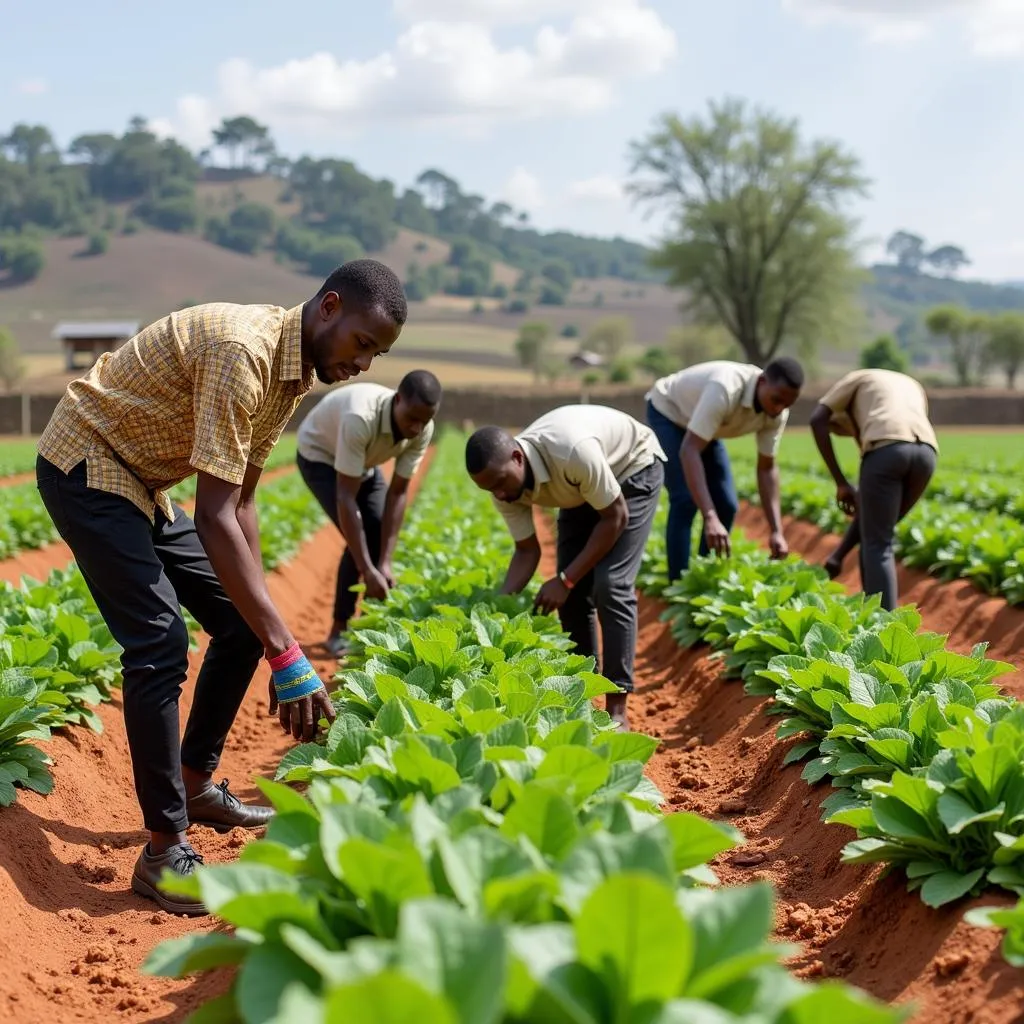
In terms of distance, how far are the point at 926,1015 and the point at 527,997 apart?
53.1 inches

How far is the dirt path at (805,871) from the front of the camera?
282 centimetres

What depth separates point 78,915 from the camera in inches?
150

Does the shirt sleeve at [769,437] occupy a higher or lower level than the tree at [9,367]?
higher

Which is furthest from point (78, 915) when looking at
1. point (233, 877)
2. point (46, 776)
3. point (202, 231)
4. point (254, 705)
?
point (202, 231)

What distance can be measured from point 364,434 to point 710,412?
2.00 metres

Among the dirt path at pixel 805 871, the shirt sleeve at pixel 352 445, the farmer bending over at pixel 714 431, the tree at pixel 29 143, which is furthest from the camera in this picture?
the tree at pixel 29 143

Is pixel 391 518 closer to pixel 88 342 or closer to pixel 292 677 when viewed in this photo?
pixel 292 677

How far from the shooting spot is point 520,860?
89.5 inches

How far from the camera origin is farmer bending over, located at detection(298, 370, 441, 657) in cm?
636

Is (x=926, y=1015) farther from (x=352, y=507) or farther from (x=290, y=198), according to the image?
(x=290, y=198)

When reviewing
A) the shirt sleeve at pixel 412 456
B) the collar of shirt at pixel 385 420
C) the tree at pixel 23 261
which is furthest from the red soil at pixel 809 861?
the tree at pixel 23 261

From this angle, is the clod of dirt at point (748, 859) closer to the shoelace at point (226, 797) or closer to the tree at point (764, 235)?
the shoelace at point (226, 797)

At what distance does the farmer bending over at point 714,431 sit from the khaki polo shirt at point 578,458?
1.00 metres

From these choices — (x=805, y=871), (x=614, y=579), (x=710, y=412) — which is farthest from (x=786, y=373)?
(x=805, y=871)
